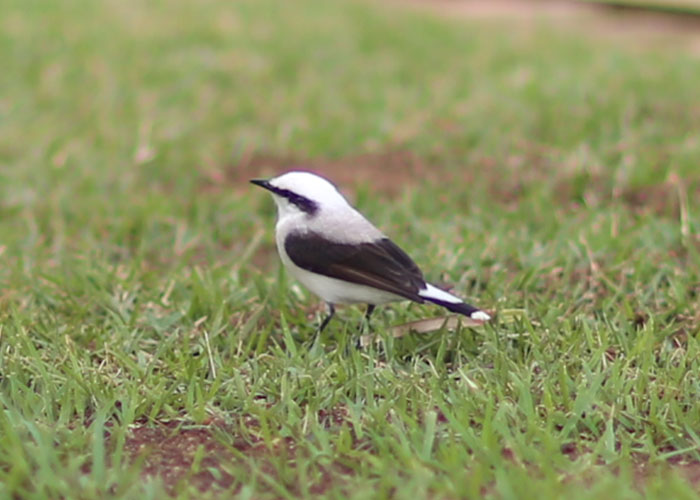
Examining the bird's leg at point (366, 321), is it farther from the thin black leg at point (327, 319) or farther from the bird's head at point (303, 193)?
the bird's head at point (303, 193)

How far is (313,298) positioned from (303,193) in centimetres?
71

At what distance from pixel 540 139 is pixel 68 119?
3329 millimetres

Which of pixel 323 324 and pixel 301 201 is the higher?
pixel 301 201

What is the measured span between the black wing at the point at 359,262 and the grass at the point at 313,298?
0.26m

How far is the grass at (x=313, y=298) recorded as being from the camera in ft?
10.7

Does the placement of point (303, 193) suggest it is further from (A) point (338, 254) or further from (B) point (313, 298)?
(B) point (313, 298)

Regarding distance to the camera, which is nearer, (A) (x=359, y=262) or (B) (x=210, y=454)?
(B) (x=210, y=454)

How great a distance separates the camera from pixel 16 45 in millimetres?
9266

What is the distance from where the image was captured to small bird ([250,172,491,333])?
4090 mm

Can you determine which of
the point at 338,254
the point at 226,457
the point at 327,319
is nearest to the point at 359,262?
the point at 338,254

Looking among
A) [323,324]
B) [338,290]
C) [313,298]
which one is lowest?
[313,298]

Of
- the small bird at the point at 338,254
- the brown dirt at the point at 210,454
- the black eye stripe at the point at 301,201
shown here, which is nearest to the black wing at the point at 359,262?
the small bird at the point at 338,254

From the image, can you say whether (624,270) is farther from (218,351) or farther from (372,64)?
(372,64)

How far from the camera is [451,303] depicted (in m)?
4.01
